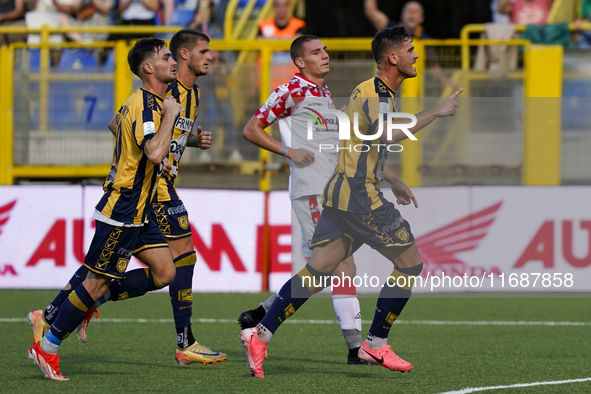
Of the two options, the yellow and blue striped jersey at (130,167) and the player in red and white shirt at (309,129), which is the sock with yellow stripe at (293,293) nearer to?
the player in red and white shirt at (309,129)

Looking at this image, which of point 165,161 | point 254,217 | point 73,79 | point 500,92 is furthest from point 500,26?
point 165,161

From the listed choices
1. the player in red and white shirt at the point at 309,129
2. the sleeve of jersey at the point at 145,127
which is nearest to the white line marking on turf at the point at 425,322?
the player in red and white shirt at the point at 309,129

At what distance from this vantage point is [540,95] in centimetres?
1194

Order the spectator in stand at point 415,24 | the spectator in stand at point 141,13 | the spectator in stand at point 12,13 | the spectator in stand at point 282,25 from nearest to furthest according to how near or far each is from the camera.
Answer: the spectator in stand at point 415,24, the spectator in stand at point 282,25, the spectator in stand at point 141,13, the spectator in stand at point 12,13

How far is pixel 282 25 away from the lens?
1295 centimetres

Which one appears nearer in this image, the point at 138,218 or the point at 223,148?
A: the point at 138,218

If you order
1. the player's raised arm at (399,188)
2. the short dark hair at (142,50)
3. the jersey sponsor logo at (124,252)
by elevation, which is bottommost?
the jersey sponsor logo at (124,252)

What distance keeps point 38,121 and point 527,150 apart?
6421 millimetres

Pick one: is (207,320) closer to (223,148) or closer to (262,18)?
(223,148)

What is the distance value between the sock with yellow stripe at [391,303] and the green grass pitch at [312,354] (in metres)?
0.27

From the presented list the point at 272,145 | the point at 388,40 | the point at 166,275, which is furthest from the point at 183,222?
the point at 388,40

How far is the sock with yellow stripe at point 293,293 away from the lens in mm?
5664

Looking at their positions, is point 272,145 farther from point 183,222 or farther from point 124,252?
point 124,252

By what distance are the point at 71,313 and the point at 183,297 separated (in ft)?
3.27
